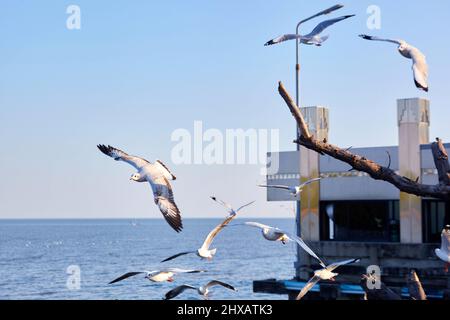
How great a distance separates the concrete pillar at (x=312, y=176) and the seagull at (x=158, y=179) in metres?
35.5

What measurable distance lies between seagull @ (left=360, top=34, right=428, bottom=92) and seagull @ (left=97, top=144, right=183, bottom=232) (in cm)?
343

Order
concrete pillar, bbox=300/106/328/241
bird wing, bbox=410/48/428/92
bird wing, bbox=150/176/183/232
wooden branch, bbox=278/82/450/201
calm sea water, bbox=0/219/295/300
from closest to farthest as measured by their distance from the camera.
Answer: wooden branch, bbox=278/82/450/201
bird wing, bbox=410/48/428/92
bird wing, bbox=150/176/183/232
concrete pillar, bbox=300/106/328/241
calm sea water, bbox=0/219/295/300

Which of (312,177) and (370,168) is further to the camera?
(312,177)

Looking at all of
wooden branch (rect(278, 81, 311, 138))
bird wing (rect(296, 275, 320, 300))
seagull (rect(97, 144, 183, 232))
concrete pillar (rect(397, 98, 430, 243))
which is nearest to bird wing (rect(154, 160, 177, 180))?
seagull (rect(97, 144, 183, 232))

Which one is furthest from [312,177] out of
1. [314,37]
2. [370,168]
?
[370,168]

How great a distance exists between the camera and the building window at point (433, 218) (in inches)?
1811

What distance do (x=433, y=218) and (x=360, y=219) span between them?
408 cm

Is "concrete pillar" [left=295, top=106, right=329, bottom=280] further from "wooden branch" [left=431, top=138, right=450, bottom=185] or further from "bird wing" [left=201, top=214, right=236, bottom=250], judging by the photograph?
"wooden branch" [left=431, top=138, right=450, bottom=185]

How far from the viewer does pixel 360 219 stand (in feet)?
161

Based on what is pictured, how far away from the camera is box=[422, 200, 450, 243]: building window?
46000mm

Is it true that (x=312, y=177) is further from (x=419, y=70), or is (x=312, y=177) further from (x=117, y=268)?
(x=117, y=268)

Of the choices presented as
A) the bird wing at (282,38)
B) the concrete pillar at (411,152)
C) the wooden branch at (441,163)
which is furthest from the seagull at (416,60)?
the concrete pillar at (411,152)

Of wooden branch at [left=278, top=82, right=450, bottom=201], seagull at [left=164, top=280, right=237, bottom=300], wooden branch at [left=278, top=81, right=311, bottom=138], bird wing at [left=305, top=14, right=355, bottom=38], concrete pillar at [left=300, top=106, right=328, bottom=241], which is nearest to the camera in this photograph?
wooden branch at [left=278, top=81, right=311, bottom=138]

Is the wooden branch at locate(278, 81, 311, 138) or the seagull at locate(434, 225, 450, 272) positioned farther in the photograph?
the seagull at locate(434, 225, 450, 272)
